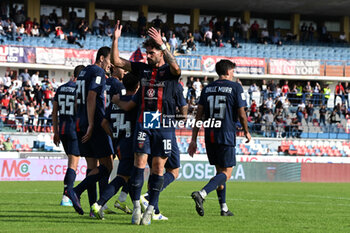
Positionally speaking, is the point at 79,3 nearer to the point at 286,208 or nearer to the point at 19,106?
the point at 19,106

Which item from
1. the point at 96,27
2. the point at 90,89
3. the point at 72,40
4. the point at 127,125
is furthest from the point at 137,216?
the point at 96,27

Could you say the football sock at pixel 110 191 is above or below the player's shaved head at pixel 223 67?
below

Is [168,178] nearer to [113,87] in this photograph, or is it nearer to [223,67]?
[113,87]

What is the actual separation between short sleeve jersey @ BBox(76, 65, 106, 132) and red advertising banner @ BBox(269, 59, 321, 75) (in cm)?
3334

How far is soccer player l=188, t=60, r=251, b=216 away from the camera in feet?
31.6

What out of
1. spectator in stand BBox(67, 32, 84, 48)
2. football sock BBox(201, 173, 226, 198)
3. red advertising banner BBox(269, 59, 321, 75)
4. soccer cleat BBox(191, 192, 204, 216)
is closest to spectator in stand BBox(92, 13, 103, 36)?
spectator in stand BBox(67, 32, 84, 48)

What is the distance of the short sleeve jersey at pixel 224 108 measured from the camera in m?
9.64

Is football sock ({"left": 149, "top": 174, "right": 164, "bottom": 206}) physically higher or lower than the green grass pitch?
higher

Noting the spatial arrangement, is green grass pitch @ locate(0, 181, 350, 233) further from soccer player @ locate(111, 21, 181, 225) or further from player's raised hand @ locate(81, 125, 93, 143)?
player's raised hand @ locate(81, 125, 93, 143)

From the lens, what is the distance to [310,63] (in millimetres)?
43375

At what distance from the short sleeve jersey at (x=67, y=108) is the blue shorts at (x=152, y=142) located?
8.40 feet

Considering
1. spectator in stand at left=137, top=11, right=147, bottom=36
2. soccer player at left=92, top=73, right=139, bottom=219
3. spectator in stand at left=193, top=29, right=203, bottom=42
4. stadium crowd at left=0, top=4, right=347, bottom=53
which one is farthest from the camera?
spectator in stand at left=193, top=29, right=203, bottom=42

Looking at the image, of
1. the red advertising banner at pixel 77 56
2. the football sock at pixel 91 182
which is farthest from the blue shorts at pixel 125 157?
the red advertising banner at pixel 77 56

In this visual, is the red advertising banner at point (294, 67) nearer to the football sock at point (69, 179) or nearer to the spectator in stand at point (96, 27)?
the spectator in stand at point (96, 27)
